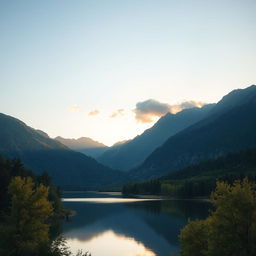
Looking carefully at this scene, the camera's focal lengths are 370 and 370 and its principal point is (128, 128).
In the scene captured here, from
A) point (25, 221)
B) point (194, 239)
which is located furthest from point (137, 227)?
point (194, 239)

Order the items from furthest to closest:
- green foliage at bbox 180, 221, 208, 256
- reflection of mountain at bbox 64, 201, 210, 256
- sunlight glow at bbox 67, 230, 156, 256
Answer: reflection of mountain at bbox 64, 201, 210, 256 → sunlight glow at bbox 67, 230, 156, 256 → green foliage at bbox 180, 221, 208, 256

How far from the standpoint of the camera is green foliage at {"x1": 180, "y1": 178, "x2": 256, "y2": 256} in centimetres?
5091

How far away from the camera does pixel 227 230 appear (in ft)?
173

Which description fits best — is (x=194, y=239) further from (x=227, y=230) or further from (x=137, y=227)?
(x=137, y=227)

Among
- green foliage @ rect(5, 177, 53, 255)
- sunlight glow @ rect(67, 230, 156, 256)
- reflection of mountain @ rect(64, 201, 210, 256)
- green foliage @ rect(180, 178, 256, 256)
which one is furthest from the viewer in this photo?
reflection of mountain @ rect(64, 201, 210, 256)

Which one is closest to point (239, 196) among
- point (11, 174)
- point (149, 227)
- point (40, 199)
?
point (40, 199)

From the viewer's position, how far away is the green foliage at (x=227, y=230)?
50906 millimetres

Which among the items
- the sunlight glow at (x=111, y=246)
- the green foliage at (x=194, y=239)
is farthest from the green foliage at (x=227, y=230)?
the sunlight glow at (x=111, y=246)

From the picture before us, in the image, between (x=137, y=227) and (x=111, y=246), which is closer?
(x=111, y=246)

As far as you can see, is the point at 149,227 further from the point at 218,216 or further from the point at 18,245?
the point at 218,216

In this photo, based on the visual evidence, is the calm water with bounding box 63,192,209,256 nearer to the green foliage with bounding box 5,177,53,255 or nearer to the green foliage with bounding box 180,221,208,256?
the green foliage with bounding box 5,177,53,255

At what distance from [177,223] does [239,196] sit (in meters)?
82.1

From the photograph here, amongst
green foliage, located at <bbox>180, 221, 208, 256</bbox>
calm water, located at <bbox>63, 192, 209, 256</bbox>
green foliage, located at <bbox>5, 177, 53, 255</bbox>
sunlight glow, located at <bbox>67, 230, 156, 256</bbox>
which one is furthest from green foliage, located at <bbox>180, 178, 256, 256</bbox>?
sunlight glow, located at <bbox>67, 230, 156, 256</bbox>

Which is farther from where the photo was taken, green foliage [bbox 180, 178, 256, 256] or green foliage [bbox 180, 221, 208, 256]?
green foliage [bbox 180, 221, 208, 256]
